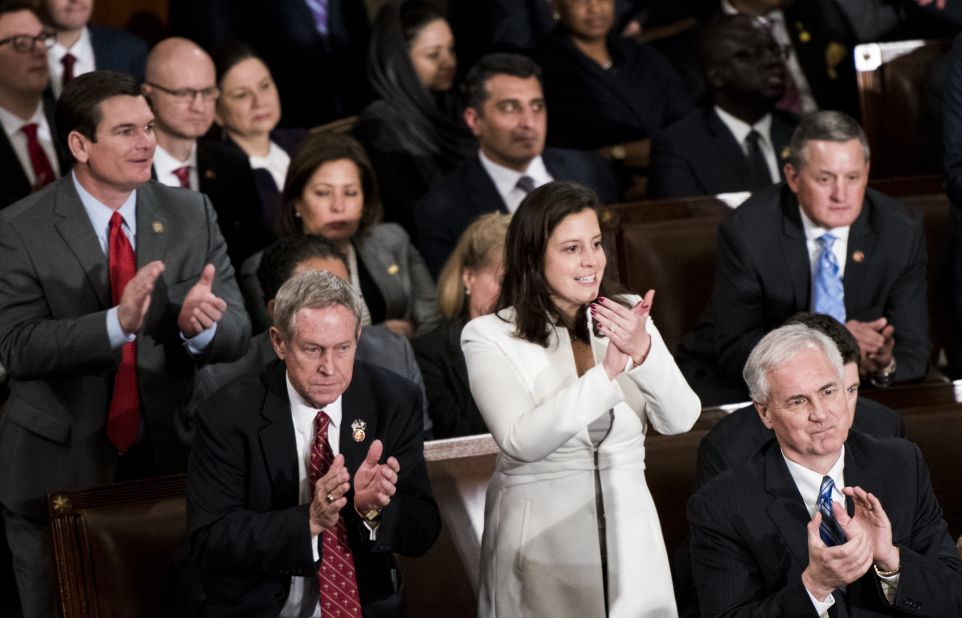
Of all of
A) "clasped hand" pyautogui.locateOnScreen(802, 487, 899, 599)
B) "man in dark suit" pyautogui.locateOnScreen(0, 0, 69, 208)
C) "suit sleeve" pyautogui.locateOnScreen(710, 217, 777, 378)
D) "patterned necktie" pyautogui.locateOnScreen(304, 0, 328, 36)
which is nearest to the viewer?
"clasped hand" pyautogui.locateOnScreen(802, 487, 899, 599)

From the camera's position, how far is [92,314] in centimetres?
300

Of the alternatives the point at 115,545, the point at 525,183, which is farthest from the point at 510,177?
the point at 115,545

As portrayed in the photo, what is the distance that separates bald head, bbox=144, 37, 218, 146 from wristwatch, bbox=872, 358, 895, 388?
6.63ft

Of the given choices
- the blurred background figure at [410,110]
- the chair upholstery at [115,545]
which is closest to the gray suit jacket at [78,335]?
the chair upholstery at [115,545]

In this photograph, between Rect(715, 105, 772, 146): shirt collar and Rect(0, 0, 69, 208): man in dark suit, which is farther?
Rect(715, 105, 772, 146): shirt collar

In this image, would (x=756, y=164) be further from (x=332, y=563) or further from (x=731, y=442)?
(x=332, y=563)

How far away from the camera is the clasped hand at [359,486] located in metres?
2.46

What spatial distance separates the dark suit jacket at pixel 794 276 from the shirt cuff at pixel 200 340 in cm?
139

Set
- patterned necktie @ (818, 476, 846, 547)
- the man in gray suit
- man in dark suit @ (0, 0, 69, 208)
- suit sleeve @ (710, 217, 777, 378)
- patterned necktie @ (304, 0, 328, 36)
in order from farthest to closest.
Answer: patterned necktie @ (304, 0, 328, 36) < man in dark suit @ (0, 0, 69, 208) < suit sleeve @ (710, 217, 777, 378) < the man in gray suit < patterned necktie @ (818, 476, 846, 547)

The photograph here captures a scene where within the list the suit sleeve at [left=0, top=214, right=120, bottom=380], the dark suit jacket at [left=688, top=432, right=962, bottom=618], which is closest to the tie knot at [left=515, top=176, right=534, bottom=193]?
the suit sleeve at [left=0, top=214, right=120, bottom=380]

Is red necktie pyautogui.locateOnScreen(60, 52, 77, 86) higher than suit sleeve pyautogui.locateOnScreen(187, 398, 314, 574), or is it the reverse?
red necktie pyautogui.locateOnScreen(60, 52, 77, 86)

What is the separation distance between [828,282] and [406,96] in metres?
→ 1.71

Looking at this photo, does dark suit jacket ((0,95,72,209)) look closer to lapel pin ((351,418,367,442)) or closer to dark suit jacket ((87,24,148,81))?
dark suit jacket ((87,24,148,81))

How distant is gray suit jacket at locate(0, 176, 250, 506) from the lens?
3.01 m
